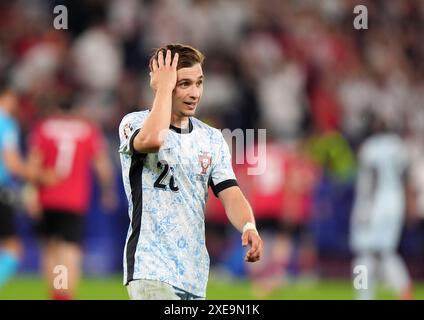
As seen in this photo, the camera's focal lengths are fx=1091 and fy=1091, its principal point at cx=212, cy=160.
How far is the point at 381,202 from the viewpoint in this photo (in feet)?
43.7

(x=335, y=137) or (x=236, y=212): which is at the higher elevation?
(x=335, y=137)

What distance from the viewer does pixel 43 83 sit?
49.9ft

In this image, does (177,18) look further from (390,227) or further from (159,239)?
(159,239)

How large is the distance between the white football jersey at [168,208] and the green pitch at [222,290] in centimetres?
659

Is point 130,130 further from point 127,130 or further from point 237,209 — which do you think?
point 237,209

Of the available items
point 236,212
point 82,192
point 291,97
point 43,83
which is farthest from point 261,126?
point 236,212

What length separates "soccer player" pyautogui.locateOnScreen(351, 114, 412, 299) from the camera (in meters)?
13.0

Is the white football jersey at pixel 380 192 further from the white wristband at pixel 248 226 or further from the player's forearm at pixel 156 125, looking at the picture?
the player's forearm at pixel 156 125

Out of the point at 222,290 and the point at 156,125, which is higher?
the point at 222,290

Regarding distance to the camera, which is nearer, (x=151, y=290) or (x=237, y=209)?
(x=151, y=290)

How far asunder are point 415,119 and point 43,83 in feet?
19.0

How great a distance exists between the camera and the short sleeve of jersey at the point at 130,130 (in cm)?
568

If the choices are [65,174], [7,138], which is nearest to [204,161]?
[7,138]

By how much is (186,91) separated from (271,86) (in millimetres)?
11108
